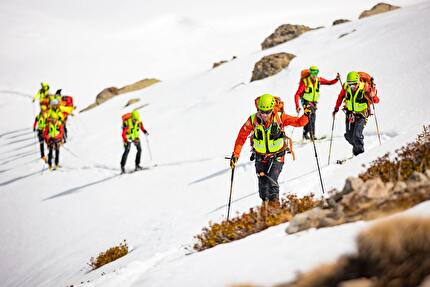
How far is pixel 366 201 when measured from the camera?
13.2 ft

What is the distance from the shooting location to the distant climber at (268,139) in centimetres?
696

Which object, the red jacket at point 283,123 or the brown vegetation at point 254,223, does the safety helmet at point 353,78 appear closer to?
the red jacket at point 283,123

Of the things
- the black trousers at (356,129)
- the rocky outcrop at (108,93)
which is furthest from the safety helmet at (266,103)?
the rocky outcrop at (108,93)

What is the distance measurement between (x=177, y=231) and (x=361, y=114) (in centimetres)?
540

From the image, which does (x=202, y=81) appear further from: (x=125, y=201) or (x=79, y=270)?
(x=79, y=270)

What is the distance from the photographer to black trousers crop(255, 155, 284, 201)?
7.33m

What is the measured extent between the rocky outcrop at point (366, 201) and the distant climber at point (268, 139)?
253 cm

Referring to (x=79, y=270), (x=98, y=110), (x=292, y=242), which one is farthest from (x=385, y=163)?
(x=98, y=110)

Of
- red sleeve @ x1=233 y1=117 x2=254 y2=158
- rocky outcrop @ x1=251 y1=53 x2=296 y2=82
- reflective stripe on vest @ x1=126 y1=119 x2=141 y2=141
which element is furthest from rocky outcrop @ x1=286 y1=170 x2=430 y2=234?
rocky outcrop @ x1=251 y1=53 x2=296 y2=82

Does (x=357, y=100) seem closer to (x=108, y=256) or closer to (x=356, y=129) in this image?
(x=356, y=129)

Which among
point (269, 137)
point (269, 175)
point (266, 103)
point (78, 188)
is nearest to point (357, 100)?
point (269, 137)

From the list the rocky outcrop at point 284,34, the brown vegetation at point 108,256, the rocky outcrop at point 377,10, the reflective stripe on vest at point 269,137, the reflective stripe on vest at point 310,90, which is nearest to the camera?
the reflective stripe on vest at point 269,137

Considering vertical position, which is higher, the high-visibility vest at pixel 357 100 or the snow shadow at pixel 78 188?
the high-visibility vest at pixel 357 100

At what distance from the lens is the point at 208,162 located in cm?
1502
